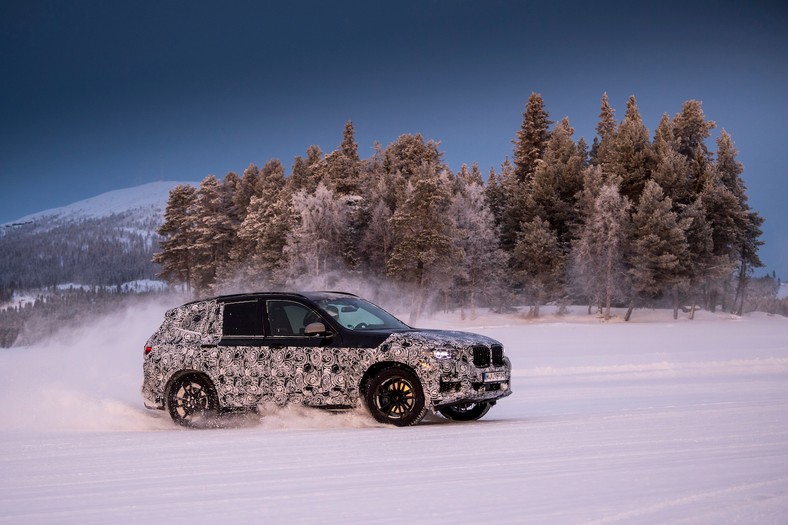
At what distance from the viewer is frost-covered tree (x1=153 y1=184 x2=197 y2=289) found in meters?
90.8

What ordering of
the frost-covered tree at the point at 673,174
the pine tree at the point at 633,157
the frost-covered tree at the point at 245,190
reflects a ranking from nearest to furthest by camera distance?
the frost-covered tree at the point at 673,174
the pine tree at the point at 633,157
the frost-covered tree at the point at 245,190

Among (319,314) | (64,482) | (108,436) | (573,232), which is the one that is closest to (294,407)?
(319,314)

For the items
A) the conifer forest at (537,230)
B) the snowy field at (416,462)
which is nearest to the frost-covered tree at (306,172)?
the conifer forest at (537,230)

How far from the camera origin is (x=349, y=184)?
77.1 metres

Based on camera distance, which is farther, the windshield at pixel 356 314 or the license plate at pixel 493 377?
the windshield at pixel 356 314

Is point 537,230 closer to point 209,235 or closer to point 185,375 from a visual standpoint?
point 209,235

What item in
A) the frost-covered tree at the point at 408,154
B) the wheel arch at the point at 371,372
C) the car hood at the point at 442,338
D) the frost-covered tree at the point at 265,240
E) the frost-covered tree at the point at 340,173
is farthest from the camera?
the frost-covered tree at the point at 408,154

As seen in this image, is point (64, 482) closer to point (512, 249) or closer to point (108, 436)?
point (108, 436)

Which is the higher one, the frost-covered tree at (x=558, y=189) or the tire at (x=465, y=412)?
the frost-covered tree at (x=558, y=189)

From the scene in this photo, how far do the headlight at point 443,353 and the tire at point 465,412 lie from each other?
146 cm

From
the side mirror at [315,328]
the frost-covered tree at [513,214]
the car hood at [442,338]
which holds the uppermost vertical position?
the frost-covered tree at [513,214]

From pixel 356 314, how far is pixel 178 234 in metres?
83.3

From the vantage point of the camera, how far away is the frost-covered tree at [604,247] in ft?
203

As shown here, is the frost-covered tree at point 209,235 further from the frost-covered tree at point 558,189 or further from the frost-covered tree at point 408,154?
the frost-covered tree at point 558,189
